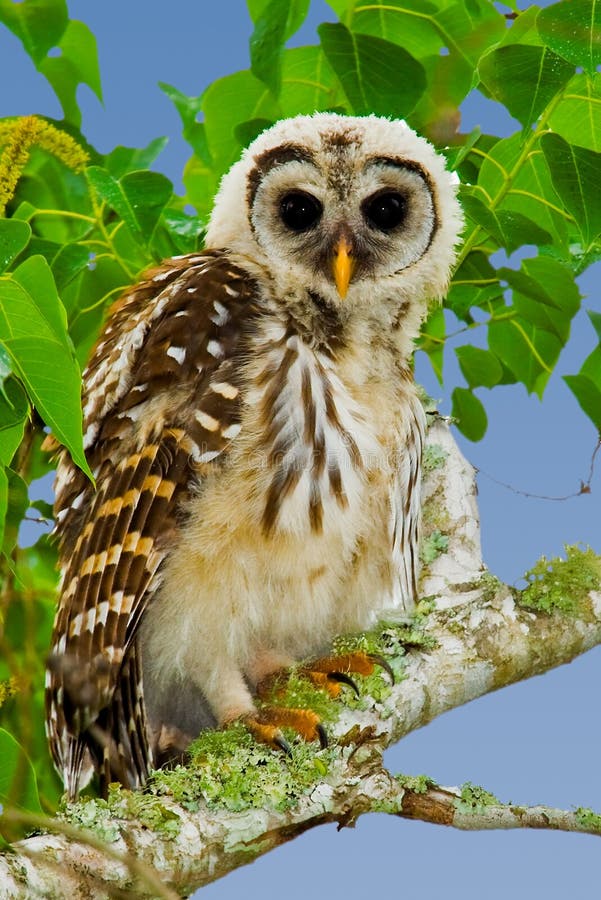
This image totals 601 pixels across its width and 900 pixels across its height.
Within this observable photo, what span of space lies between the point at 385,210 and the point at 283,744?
130 centimetres

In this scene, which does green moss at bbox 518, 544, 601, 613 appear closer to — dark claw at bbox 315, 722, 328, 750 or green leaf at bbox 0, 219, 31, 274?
dark claw at bbox 315, 722, 328, 750

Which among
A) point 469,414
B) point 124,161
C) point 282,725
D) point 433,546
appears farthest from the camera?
point 469,414

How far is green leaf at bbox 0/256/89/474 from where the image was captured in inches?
67.3

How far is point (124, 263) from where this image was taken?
9.81 feet

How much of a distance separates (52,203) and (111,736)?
64.3 inches

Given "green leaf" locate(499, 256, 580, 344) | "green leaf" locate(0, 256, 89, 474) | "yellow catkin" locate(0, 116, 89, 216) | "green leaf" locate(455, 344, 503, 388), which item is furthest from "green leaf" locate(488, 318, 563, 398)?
"green leaf" locate(0, 256, 89, 474)

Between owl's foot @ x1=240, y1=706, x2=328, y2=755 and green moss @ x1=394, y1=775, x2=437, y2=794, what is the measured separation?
16cm

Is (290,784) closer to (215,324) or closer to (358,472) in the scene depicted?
(358,472)

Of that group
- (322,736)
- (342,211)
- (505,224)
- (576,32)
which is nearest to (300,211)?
(342,211)

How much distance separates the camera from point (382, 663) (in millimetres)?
2482

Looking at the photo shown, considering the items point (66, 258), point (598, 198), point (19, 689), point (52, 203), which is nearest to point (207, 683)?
point (19, 689)

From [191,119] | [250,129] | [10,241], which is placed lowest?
[10,241]

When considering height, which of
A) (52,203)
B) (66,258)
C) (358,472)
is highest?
(52,203)

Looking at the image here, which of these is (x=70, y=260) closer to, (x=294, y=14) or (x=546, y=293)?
(x=294, y=14)
